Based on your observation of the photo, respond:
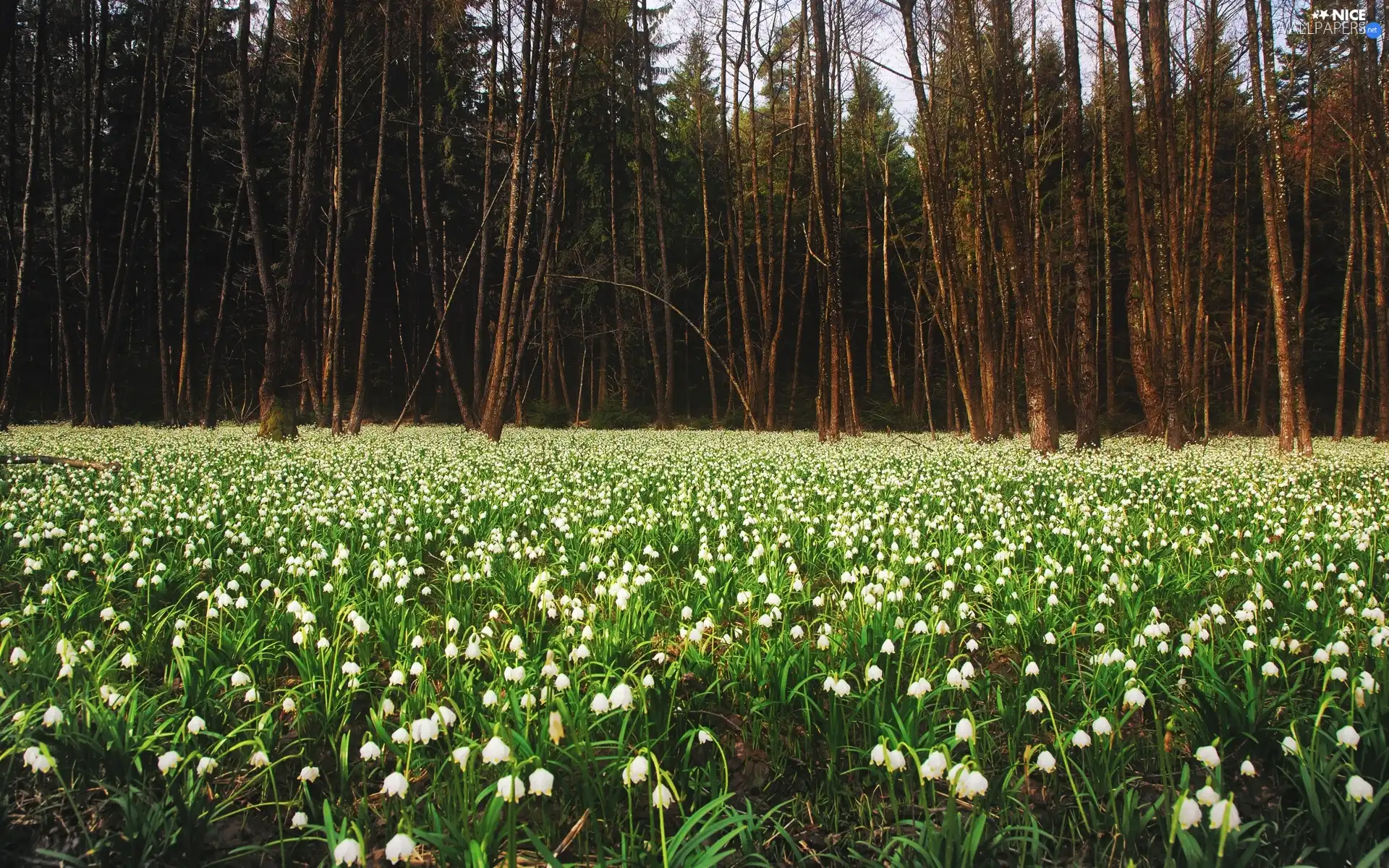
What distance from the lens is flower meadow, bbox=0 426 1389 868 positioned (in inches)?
86.9

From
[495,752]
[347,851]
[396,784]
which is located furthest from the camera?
[396,784]

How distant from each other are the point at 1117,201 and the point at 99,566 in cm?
3656

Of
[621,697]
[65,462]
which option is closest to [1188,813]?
[621,697]

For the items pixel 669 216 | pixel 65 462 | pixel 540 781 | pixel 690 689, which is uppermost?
pixel 669 216

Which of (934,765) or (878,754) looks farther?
(878,754)

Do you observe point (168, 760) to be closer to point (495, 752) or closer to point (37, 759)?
point (37, 759)

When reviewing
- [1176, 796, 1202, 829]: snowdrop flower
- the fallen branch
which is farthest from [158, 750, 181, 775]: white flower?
the fallen branch

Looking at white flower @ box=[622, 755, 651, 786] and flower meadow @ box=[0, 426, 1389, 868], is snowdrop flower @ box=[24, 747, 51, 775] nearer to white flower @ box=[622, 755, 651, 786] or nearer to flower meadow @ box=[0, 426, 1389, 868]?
flower meadow @ box=[0, 426, 1389, 868]

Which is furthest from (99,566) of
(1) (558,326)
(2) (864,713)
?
(1) (558,326)

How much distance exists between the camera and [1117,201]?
32.4 meters

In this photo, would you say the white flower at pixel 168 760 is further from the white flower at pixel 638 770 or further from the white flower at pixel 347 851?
the white flower at pixel 638 770

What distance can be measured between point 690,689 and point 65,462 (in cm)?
975

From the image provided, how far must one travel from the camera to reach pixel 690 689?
3.38 m

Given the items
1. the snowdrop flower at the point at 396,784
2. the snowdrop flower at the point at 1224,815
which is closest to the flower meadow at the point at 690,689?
the snowdrop flower at the point at 1224,815
